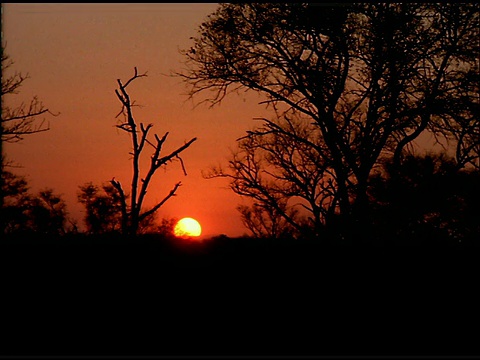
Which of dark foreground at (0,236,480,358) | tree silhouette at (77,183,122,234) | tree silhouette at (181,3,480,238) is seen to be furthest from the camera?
tree silhouette at (77,183,122,234)

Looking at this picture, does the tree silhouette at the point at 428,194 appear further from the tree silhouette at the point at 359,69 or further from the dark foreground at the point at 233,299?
the dark foreground at the point at 233,299

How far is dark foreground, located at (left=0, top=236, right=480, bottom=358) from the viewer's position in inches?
255

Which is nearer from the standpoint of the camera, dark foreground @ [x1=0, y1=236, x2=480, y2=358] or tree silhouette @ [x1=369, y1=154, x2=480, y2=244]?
dark foreground @ [x1=0, y1=236, x2=480, y2=358]

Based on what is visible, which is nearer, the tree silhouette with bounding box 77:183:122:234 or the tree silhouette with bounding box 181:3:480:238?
the tree silhouette with bounding box 181:3:480:238

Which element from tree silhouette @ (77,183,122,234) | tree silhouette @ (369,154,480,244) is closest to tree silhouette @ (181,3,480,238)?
tree silhouette @ (369,154,480,244)

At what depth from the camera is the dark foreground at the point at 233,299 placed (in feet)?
21.3

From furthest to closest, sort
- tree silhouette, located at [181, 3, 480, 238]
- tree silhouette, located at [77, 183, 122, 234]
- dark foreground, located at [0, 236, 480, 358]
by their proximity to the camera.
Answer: tree silhouette, located at [77, 183, 122, 234] < tree silhouette, located at [181, 3, 480, 238] < dark foreground, located at [0, 236, 480, 358]

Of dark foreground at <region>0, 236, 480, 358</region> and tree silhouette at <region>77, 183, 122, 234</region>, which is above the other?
tree silhouette at <region>77, 183, 122, 234</region>

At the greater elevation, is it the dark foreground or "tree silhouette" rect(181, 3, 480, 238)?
"tree silhouette" rect(181, 3, 480, 238)

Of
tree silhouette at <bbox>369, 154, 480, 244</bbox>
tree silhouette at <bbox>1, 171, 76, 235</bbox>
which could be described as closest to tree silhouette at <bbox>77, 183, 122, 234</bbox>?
tree silhouette at <bbox>1, 171, 76, 235</bbox>

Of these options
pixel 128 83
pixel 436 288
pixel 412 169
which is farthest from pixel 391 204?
pixel 436 288

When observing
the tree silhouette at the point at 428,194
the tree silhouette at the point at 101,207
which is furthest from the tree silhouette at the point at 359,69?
the tree silhouette at the point at 101,207

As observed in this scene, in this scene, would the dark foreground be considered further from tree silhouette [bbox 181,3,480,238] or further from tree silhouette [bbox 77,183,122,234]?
tree silhouette [bbox 77,183,122,234]

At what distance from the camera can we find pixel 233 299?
723 centimetres
